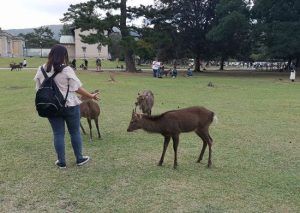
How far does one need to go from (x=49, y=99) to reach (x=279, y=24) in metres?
33.5

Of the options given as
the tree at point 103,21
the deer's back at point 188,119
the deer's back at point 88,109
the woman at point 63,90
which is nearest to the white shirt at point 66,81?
the woman at point 63,90

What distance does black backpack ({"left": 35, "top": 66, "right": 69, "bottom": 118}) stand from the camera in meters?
6.32

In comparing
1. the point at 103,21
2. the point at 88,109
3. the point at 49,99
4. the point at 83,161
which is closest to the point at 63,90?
the point at 49,99

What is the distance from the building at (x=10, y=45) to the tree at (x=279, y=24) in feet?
194

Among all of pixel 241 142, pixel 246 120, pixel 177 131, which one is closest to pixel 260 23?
pixel 246 120

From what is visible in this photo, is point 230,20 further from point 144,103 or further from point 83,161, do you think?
point 83,161

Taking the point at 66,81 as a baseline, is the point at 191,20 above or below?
above

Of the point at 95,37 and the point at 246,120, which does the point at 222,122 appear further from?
the point at 95,37

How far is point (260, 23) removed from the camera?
127 ft

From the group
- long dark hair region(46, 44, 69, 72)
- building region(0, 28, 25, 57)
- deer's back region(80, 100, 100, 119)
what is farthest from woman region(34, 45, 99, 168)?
building region(0, 28, 25, 57)

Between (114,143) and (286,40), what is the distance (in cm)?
3054

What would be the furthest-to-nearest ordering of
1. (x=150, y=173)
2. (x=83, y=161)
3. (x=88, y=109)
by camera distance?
(x=88, y=109), (x=83, y=161), (x=150, y=173)

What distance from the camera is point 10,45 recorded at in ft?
294

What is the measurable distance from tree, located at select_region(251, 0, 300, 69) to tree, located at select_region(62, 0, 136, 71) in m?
11.4
